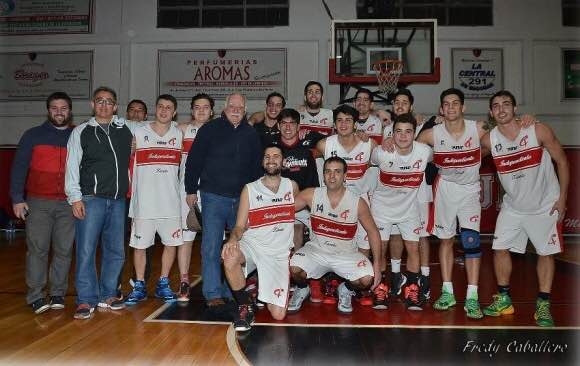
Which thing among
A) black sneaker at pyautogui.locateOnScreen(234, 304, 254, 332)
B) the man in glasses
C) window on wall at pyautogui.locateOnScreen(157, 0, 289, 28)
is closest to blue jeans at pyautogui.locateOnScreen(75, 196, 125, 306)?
the man in glasses

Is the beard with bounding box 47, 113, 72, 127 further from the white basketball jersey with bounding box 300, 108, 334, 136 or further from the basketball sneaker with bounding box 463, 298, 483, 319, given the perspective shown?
the basketball sneaker with bounding box 463, 298, 483, 319

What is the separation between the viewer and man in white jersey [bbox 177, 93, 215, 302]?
4591 mm

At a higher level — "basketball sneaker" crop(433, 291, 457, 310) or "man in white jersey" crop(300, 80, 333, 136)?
"man in white jersey" crop(300, 80, 333, 136)

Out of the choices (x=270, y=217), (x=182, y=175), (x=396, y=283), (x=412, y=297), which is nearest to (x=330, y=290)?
(x=396, y=283)

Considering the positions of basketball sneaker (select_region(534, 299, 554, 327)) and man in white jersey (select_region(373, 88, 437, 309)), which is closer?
basketball sneaker (select_region(534, 299, 554, 327))

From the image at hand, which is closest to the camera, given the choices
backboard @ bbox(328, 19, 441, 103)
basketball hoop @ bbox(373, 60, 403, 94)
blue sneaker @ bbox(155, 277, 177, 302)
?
blue sneaker @ bbox(155, 277, 177, 302)

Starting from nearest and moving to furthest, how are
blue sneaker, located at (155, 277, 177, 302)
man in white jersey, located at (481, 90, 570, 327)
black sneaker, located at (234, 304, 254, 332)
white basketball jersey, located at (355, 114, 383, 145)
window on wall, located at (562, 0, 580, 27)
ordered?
black sneaker, located at (234, 304, 254, 332)
man in white jersey, located at (481, 90, 570, 327)
blue sneaker, located at (155, 277, 177, 302)
white basketball jersey, located at (355, 114, 383, 145)
window on wall, located at (562, 0, 580, 27)

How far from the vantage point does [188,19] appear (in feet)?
39.2

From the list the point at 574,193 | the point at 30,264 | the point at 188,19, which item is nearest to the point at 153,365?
the point at 30,264

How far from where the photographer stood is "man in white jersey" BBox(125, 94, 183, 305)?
14.5 feet

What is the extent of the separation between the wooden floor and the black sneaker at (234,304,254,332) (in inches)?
4.7

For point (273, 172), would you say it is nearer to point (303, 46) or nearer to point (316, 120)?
point (316, 120)

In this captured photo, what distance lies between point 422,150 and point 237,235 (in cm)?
199

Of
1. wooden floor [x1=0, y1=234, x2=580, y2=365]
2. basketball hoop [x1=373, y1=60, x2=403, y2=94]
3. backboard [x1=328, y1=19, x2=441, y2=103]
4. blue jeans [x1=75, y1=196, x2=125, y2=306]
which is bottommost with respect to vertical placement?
wooden floor [x1=0, y1=234, x2=580, y2=365]
